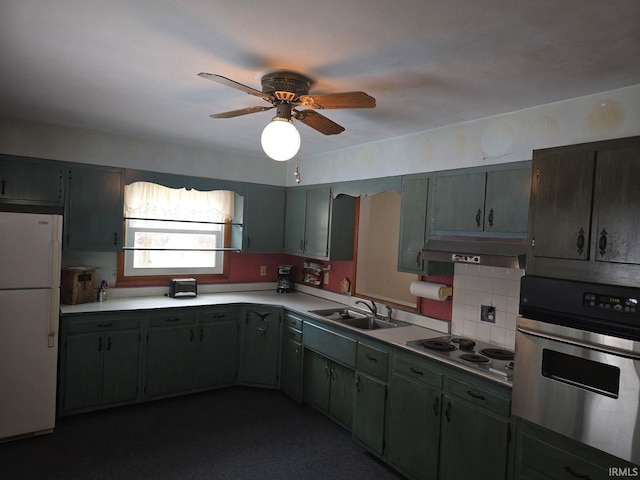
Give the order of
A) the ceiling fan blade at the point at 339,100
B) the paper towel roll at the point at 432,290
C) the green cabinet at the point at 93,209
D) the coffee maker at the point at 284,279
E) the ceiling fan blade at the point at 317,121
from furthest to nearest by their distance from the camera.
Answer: the coffee maker at the point at 284,279, the green cabinet at the point at 93,209, the paper towel roll at the point at 432,290, the ceiling fan blade at the point at 317,121, the ceiling fan blade at the point at 339,100

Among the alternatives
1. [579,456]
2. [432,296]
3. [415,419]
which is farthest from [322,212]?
[579,456]

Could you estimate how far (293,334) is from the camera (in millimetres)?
4125

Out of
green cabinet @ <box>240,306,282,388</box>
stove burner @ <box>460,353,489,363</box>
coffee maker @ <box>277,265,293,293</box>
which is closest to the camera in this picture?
stove burner @ <box>460,353,489,363</box>

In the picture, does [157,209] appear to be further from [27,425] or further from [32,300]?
[27,425]

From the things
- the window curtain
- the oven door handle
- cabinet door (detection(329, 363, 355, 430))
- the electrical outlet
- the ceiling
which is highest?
the ceiling

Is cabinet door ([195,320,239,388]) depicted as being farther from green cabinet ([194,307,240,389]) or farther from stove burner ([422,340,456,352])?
stove burner ([422,340,456,352])

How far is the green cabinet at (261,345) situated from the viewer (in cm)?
429

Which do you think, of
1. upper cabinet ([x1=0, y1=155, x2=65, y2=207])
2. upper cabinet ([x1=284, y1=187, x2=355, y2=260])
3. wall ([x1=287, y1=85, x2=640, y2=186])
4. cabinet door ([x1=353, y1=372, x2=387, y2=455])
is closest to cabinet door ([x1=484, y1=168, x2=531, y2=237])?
wall ([x1=287, y1=85, x2=640, y2=186])

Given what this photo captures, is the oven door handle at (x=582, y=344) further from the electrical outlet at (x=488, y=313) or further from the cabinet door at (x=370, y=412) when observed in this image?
the cabinet door at (x=370, y=412)

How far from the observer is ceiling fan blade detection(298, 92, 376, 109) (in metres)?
2.03

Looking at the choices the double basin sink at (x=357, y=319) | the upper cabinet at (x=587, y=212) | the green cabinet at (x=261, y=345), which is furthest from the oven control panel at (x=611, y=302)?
the green cabinet at (x=261, y=345)

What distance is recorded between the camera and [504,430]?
2328 mm

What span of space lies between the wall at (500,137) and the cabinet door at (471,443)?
1.58m

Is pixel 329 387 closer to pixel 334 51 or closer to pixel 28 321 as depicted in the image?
pixel 28 321
